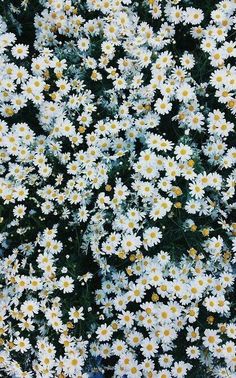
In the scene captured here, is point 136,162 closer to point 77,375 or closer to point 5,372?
point 77,375

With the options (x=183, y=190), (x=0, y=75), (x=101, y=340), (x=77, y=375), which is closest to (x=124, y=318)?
(x=101, y=340)

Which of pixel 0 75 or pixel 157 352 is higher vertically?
pixel 0 75

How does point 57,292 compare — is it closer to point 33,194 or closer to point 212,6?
point 33,194

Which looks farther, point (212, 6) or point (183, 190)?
point (212, 6)

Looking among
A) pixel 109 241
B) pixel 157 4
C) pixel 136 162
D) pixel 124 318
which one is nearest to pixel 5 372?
pixel 124 318

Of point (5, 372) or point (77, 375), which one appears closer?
point (77, 375)

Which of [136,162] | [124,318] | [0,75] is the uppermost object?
[0,75]

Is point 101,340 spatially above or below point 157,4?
below
